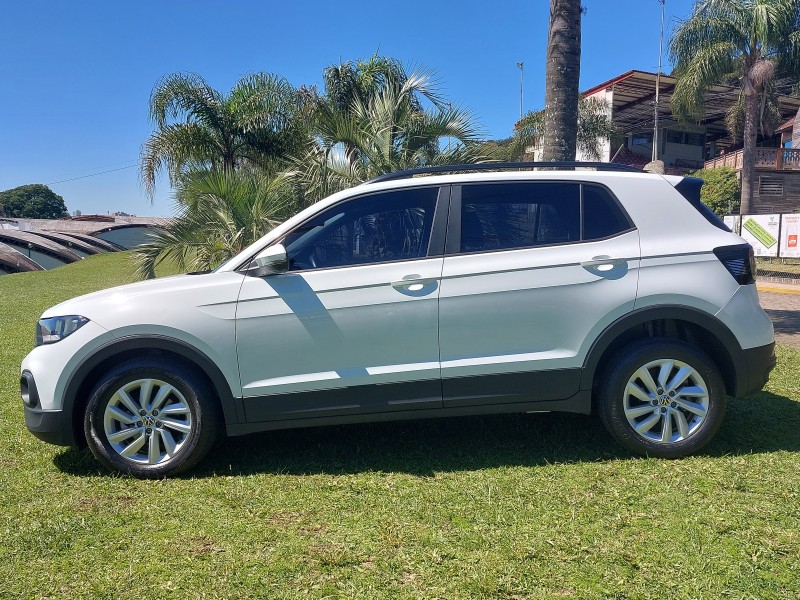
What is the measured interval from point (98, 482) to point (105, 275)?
73.3 ft

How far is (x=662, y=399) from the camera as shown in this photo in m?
4.02

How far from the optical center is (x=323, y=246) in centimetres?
409

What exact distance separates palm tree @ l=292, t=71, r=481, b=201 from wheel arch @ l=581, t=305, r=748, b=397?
17.5ft

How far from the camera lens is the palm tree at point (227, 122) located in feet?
42.4

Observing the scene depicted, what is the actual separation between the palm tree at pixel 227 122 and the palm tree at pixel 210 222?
408 cm

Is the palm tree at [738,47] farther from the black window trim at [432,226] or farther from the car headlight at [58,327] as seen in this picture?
the car headlight at [58,327]

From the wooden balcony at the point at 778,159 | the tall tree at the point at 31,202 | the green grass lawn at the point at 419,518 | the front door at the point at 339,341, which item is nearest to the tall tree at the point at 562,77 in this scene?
the green grass lawn at the point at 419,518

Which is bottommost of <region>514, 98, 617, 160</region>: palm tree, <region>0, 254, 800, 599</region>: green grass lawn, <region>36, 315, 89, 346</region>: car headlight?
<region>0, 254, 800, 599</region>: green grass lawn

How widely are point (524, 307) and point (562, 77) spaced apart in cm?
504

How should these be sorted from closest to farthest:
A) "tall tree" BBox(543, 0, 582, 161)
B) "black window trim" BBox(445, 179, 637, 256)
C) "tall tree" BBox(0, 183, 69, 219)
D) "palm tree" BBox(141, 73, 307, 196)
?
1. "black window trim" BBox(445, 179, 637, 256)
2. "tall tree" BBox(543, 0, 582, 161)
3. "palm tree" BBox(141, 73, 307, 196)
4. "tall tree" BBox(0, 183, 69, 219)

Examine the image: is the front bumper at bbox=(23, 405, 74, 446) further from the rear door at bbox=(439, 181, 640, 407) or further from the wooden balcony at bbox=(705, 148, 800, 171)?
the wooden balcony at bbox=(705, 148, 800, 171)

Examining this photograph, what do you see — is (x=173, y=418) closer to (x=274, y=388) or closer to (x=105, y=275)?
(x=274, y=388)

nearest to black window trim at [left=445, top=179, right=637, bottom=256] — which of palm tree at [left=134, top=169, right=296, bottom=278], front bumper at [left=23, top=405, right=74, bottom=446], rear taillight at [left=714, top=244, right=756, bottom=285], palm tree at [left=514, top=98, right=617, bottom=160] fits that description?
rear taillight at [left=714, top=244, right=756, bottom=285]

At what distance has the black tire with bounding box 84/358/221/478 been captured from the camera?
12.8 ft
